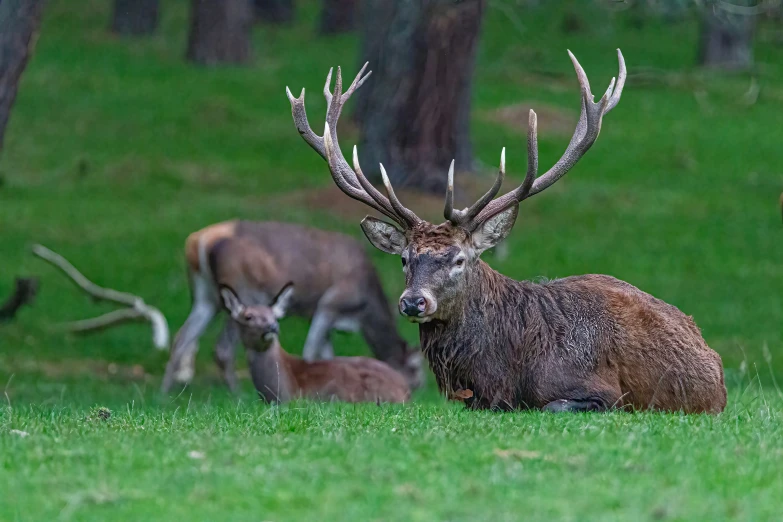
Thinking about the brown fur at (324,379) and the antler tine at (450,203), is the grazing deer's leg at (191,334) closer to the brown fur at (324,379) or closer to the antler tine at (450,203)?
the brown fur at (324,379)

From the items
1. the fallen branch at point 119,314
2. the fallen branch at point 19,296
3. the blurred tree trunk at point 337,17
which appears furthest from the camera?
the blurred tree trunk at point 337,17

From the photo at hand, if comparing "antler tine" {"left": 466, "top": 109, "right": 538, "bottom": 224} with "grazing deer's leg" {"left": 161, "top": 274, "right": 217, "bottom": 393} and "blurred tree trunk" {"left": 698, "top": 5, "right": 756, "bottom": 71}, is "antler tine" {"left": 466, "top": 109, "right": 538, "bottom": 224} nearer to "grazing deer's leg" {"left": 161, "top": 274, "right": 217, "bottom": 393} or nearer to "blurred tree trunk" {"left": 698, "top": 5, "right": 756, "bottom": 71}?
"grazing deer's leg" {"left": 161, "top": 274, "right": 217, "bottom": 393}

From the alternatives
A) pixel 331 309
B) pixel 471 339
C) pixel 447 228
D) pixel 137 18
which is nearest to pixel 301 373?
pixel 331 309

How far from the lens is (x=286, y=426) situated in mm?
7676

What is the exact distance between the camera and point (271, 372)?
12727 millimetres

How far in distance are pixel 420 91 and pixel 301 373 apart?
6.39 meters

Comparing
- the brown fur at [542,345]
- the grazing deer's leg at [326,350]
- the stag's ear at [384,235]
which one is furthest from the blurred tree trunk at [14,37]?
the grazing deer's leg at [326,350]

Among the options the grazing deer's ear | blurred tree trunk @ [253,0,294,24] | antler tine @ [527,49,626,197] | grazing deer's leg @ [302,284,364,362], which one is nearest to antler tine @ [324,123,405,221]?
antler tine @ [527,49,626,197]

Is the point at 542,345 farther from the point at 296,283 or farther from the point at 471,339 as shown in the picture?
the point at 296,283

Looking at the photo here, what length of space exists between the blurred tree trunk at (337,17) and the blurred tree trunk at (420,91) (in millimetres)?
16775

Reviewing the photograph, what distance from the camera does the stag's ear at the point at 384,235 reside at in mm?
9031

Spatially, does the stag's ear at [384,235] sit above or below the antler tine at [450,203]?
below

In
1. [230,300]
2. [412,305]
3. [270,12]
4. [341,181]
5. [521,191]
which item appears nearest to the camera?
[412,305]

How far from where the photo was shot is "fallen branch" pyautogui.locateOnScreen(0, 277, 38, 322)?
51.6ft
